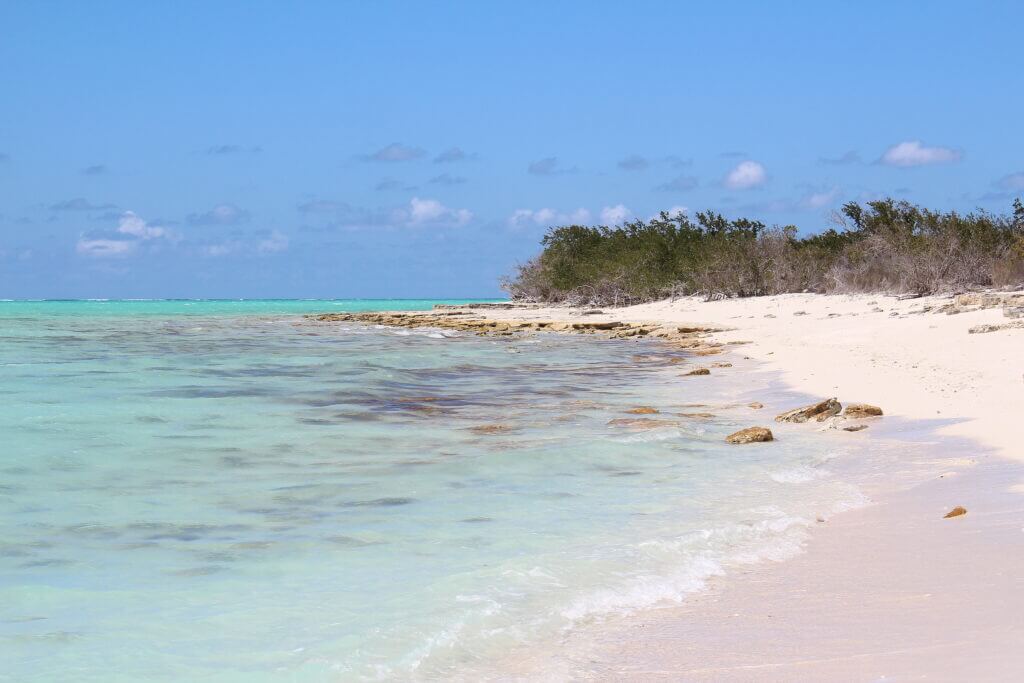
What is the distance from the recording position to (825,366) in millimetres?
18156

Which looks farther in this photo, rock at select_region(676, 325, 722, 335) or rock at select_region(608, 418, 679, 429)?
rock at select_region(676, 325, 722, 335)

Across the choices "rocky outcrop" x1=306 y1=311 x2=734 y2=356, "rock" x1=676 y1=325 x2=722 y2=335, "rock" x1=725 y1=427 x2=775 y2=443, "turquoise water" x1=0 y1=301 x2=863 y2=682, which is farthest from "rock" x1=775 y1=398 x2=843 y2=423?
"rock" x1=676 y1=325 x2=722 y2=335

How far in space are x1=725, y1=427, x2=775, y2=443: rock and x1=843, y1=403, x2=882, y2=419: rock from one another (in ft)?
5.59

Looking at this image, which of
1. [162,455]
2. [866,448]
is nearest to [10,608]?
[162,455]

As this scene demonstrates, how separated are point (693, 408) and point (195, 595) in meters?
9.43

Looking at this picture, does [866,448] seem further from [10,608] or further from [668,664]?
[10,608]

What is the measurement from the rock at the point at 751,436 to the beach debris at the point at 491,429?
111 inches

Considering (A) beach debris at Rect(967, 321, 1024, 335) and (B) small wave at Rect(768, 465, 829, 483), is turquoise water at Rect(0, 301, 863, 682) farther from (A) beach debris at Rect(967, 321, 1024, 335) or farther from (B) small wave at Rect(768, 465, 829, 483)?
(A) beach debris at Rect(967, 321, 1024, 335)

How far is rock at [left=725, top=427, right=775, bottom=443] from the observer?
33.4ft

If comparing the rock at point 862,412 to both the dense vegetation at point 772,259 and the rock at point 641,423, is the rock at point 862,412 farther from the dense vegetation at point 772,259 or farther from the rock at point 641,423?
the dense vegetation at point 772,259

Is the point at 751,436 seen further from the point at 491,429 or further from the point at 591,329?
the point at 591,329

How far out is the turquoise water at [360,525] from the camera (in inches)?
176

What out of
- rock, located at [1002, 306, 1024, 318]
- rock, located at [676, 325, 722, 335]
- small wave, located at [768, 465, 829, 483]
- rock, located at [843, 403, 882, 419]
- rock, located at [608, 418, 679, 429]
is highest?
rock, located at [1002, 306, 1024, 318]

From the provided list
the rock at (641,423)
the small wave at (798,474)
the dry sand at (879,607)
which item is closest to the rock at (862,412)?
the dry sand at (879,607)
